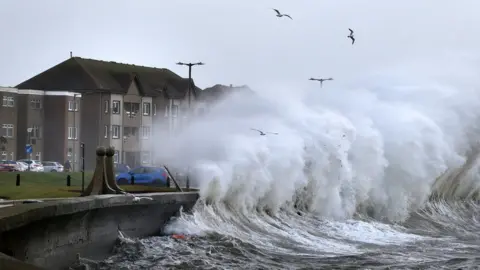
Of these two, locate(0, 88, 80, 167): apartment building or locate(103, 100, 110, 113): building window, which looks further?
locate(103, 100, 110, 113): building window

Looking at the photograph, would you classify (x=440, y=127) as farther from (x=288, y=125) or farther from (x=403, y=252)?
(x=403, y=252)

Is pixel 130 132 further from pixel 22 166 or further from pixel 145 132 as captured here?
pixel 22 166

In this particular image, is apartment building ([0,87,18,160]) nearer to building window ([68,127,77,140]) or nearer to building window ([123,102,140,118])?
building window ([68,127,77,140])

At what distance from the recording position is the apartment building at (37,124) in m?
87.3

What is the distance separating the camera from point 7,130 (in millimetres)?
87938

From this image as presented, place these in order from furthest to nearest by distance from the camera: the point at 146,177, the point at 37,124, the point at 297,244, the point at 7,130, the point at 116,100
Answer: the point at 116,100
the point at 37,124
the point at 7,130
the point at 146,177
the point at 297,244

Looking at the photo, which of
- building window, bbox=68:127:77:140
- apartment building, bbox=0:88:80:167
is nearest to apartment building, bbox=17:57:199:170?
building window, bbox=68:127:77:140

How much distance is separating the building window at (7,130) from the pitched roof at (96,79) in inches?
200

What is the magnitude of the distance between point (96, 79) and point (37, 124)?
6.30 m

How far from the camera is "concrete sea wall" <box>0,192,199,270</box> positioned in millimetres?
17859

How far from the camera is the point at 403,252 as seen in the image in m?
26.3

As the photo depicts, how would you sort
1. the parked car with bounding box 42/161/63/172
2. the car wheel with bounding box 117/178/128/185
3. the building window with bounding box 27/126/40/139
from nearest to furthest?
the car wheel with bounding box 117/178/128/185
the parked car with bounding box 42/161/63/172
the building window with bounding box 27/126/40/139

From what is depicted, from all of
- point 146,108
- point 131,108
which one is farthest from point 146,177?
point 146,108

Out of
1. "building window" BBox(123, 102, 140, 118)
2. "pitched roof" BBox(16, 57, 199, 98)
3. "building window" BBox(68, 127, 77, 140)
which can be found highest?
"pitched roof" BBox(16, 57, 199, 98)
